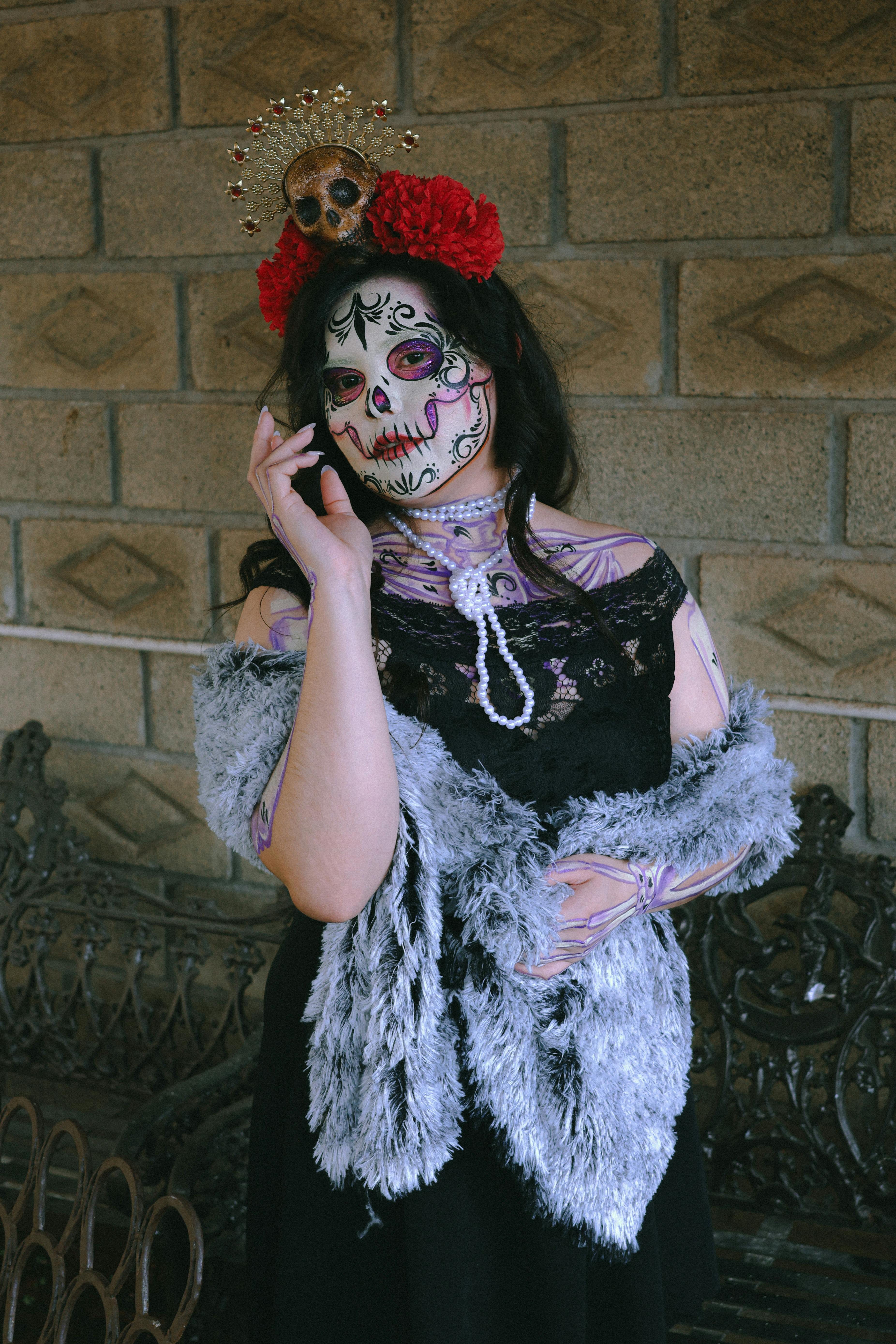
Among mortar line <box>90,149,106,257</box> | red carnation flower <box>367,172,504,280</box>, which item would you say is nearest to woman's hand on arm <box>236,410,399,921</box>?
red carnation flower <box>367,172,504,280</box>

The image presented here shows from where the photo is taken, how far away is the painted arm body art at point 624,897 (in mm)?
1371

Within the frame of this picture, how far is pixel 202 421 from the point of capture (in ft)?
9.05

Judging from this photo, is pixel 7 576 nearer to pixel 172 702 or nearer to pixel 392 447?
pixel 172 702

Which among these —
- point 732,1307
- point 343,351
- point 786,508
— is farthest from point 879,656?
point 343,351

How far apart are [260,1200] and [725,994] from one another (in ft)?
3.55

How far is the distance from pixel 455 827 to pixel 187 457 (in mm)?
1712

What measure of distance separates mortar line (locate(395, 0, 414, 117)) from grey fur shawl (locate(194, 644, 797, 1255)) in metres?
1.56

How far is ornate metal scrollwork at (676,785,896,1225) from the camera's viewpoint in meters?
2.14

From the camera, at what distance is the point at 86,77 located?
2736 mm

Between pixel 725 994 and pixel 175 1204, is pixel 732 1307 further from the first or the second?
pixel 175 1204

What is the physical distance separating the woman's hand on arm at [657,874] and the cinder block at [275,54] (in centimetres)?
149

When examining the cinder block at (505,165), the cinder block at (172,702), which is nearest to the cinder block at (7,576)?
the cinder block at (172,702)

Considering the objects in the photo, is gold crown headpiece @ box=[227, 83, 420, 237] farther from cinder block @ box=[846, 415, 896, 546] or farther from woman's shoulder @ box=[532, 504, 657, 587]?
cinder block @ box=[846, 415, 896, 546]

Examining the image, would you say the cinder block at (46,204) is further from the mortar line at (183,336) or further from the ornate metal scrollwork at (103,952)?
the ornate metal scrollwork at (103,952)
